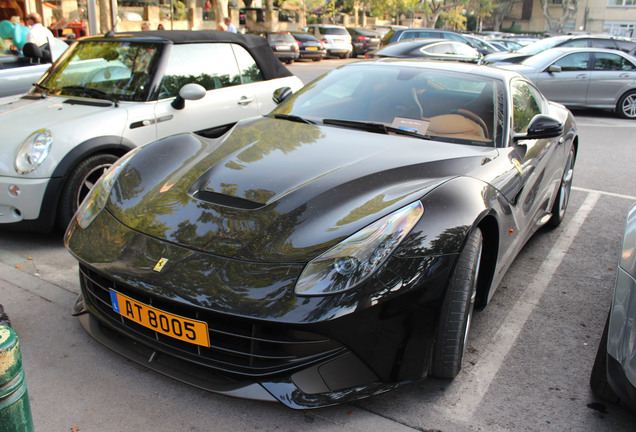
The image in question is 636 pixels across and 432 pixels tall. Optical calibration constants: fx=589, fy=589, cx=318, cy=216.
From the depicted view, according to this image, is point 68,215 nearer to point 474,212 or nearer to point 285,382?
point 285,382

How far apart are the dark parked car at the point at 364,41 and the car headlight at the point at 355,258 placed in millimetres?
29108

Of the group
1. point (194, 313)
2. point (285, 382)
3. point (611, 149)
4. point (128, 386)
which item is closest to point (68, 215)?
point (128, 386)

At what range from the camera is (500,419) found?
2.51 meters

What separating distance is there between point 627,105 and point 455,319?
37.6 ft

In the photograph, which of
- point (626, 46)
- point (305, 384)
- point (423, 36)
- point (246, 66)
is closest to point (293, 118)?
point (305, 384)

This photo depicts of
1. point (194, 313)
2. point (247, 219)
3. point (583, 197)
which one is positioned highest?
point (247, 219)

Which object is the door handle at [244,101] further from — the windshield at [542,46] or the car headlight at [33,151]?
the windshield at [542,46]

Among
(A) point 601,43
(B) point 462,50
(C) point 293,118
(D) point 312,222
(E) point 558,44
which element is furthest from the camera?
(B) point 462,50

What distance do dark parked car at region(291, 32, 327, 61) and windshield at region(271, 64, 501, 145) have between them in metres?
22.3

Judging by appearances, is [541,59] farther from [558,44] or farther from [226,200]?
[226,200]

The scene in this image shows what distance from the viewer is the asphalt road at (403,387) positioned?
8.06 feet

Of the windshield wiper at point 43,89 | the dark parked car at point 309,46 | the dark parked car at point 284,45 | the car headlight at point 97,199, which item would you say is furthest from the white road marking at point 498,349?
the dark parked car at point 309,46

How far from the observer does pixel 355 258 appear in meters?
2.38

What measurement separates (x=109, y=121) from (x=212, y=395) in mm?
2657
